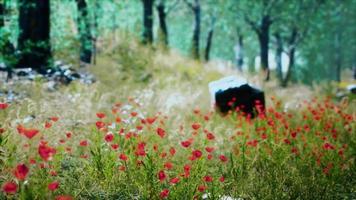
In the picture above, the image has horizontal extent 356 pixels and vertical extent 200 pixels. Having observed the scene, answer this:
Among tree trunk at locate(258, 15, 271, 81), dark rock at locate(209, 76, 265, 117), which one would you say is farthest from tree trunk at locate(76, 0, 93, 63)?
tree trunk at locate(258, 15, 271, 81)

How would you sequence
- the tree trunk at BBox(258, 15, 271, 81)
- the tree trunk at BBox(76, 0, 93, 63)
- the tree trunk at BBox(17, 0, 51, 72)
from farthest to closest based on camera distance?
the tree trunk at BBox(258, 15, 271, 81), the tree trunk at BBox(76, 0, 93, 63), the tree trunk at BBox(17, 0, 51, 72)

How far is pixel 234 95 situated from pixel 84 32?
186 inches

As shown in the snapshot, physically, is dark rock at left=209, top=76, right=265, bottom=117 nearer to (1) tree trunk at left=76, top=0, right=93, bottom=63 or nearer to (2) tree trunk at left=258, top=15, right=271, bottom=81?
(1) tree trunk at left=76, top=0, right=93, bottom=63

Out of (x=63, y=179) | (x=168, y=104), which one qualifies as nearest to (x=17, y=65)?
(x=168, y=104)

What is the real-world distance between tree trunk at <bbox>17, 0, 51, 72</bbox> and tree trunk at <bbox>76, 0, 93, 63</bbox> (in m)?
1.59

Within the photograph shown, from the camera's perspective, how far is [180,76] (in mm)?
13047

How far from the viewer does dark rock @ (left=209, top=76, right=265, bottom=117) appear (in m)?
9.45

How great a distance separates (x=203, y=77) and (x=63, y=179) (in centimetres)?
957

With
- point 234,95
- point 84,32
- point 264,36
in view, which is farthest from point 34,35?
point 264,36

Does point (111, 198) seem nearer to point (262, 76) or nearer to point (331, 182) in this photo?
point (331, 182)

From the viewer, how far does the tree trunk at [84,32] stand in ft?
40.2

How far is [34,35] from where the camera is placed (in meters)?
10.5

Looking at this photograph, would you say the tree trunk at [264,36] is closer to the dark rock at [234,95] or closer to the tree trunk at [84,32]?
the tree trunk at [84,32]

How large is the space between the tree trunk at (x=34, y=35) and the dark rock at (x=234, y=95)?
393 centimetres
